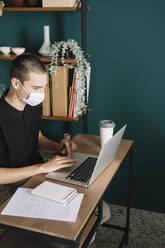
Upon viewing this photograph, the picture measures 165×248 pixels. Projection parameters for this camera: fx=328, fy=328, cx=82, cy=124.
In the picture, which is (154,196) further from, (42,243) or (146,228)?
(42,243)

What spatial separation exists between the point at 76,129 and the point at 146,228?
101 centimetres

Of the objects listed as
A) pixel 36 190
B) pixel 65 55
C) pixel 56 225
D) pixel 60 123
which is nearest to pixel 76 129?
pixel 60 123

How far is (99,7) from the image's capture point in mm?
2504

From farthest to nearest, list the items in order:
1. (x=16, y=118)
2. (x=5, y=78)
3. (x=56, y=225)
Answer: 1. (x=5, y=78)
2. (x=16, y=118)
3. (x=56, y=225)

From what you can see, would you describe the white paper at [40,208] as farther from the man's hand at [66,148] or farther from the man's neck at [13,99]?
the man's neck at [13,99]

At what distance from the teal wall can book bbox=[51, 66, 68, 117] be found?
1.06ft


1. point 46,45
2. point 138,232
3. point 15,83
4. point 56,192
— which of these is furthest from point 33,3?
point 138,232

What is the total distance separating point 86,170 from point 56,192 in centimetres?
31

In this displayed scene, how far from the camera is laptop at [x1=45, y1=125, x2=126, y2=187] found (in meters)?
1.65

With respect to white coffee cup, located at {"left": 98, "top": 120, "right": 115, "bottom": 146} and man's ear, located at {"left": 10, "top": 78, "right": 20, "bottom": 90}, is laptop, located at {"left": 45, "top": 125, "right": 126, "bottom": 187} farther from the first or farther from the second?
man's ear, located at {"left": 10, "top": 78, "right": 20, "bottom": 90}

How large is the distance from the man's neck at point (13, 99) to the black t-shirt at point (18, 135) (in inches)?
1.0

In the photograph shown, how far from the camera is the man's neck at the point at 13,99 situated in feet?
6.56

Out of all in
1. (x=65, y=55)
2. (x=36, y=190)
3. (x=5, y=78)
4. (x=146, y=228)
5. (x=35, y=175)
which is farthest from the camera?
(x=5, y=78)

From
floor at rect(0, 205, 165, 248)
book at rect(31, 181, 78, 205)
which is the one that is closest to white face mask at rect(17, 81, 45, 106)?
book at rect(31, 181, 78, 205)
